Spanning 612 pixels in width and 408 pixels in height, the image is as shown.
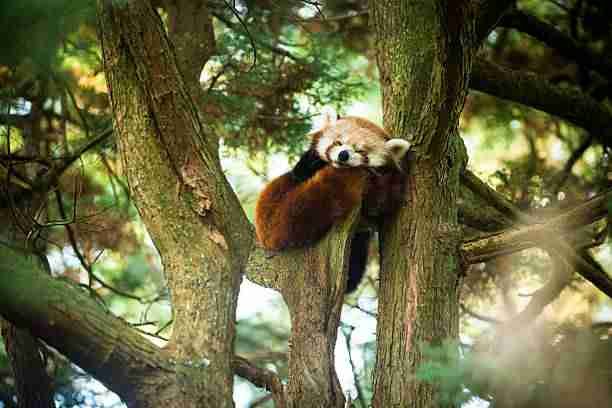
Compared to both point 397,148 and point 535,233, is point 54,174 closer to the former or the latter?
point 397,148

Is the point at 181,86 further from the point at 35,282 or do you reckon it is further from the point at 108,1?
the point at 35,282

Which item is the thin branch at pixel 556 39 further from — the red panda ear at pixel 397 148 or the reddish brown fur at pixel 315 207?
the reddish brown fur at pixel 315 207

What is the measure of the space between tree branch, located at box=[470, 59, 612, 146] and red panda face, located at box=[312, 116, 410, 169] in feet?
1.95

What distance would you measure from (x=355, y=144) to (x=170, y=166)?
4.14ft

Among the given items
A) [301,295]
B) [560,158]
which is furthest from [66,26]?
[560,158]

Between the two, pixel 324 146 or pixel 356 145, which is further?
pixel 324 146

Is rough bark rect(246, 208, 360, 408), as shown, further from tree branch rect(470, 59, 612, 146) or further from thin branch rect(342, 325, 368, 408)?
tree branch rect(470, 59, 612, 146)

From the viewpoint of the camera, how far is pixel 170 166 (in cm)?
271

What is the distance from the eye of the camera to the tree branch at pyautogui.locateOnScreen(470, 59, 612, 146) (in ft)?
12.3

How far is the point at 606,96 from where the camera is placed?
507cm

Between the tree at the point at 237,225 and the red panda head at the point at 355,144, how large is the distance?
0.34ft

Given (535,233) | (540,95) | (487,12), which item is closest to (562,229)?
(535,233)

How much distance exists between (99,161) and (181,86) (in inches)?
67.6

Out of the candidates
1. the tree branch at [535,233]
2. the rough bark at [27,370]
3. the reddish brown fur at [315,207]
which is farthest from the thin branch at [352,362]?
the rough bark at [27,370]
